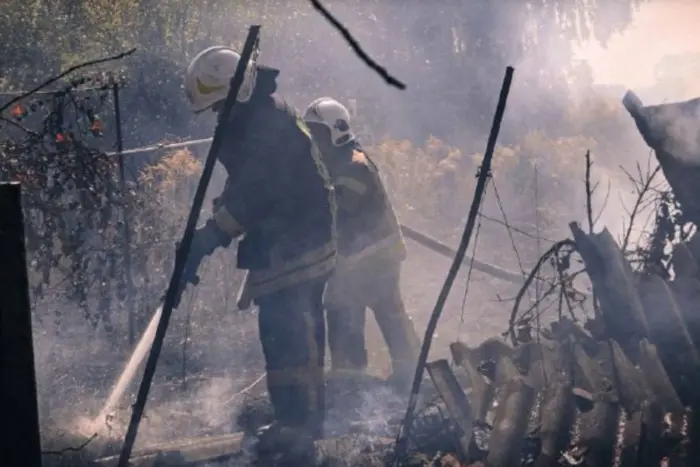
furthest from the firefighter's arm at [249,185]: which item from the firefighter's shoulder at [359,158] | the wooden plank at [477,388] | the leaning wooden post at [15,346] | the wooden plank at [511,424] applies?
the leaning wooden post at [15,346]

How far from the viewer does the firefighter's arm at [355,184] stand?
6.52 m

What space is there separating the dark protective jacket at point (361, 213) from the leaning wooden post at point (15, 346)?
445 centimetres

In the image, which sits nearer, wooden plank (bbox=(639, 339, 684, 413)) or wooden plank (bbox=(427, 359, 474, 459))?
wooden plank (bbox=(639, 339, 684, 413))

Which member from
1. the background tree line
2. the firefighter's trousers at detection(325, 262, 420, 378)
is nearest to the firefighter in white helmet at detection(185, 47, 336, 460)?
the firefighter's trousers at detection(325, 262, 420, 378)

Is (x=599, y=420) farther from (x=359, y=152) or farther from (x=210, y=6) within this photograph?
(x=210, y=6)

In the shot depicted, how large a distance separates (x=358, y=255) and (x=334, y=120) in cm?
111

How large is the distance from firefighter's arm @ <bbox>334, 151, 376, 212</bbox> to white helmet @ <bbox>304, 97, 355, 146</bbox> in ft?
0.55

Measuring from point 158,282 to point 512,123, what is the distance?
1526cm

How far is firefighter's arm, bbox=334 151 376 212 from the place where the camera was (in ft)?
21.4

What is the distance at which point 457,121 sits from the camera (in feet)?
69.7

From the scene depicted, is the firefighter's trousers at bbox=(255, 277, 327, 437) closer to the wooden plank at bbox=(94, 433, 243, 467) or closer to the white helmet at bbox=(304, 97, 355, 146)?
the wooden plank at bbox=(94, 433, 243, 467)

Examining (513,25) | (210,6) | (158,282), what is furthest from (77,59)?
(513,25)

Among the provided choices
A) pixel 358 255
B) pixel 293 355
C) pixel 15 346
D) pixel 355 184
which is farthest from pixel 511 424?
pixel 15 346

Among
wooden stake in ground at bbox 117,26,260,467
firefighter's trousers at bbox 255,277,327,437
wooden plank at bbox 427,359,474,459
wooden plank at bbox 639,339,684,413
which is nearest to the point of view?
wooden stake in ground at bbox 117,26,260,467
